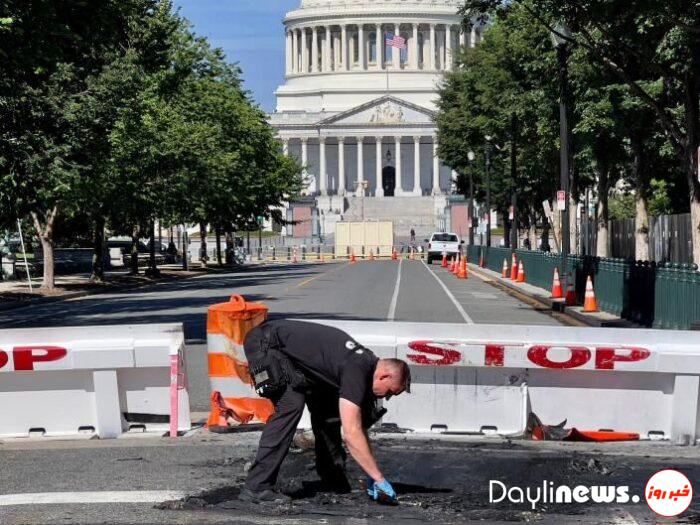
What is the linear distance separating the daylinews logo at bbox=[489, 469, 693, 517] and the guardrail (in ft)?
45.5

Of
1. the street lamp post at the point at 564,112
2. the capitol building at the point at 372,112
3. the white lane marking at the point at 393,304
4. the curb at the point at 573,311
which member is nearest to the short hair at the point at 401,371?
the curb at the point at 573,311

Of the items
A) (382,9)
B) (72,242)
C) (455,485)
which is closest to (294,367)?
(455,485)

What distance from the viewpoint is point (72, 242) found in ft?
320

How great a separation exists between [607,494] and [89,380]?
4816 millimetres

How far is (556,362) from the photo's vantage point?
40.9ft

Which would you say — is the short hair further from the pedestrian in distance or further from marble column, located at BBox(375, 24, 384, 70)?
marble column, located at BBox(375, 24, 384, 70)

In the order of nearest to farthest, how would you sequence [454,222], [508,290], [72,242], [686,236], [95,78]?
[686,236] < [95,78] < [508,290] < [72,242] < [454,222]

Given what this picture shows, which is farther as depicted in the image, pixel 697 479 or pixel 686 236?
pixel 686 236

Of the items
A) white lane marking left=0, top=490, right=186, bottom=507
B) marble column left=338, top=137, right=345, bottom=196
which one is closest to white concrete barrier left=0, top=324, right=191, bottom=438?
white lane marking left=0, top=490, right=186, bottom=507

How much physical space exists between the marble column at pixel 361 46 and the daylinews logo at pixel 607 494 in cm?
18632

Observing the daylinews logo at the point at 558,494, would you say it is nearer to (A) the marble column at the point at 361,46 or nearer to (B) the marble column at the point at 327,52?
(A) the marble column at the point at 361,46

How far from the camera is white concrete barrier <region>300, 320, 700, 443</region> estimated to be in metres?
12.4

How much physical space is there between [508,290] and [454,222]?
96.2 m

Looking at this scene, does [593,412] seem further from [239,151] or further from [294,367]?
[239,151]
